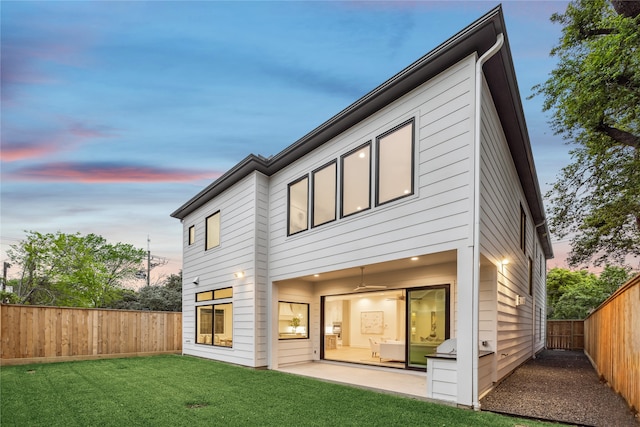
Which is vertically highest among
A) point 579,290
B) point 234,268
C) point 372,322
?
point 234,268

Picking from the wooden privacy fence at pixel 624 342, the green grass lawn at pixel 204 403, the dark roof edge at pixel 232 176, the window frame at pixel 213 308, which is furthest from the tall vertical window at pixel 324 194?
the wooden privacy fence at pixel 624 342

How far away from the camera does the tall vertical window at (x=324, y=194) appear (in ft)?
26.4

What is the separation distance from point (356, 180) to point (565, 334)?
1597 centimetres

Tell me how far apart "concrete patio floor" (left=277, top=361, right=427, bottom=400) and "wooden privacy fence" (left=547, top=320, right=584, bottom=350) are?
1315 centimetres

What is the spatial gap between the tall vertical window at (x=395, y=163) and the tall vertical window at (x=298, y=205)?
2388 millimetres

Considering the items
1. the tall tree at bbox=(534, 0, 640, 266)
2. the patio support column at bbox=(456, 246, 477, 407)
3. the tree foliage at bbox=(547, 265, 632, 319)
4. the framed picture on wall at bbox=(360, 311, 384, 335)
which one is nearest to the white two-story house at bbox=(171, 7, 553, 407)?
the patio support column at bbox=(456, 246, 477, 407)

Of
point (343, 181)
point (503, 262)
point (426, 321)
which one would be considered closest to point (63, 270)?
point (343, 181)

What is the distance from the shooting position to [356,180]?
24.4 feet

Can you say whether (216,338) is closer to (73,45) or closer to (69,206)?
(73,45)

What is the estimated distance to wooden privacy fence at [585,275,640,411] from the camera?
4.52 meters

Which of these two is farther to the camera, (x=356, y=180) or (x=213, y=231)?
(x=213, y=231)

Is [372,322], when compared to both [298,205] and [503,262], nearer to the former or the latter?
[298,205]

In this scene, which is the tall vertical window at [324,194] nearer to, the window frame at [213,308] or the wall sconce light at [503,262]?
the wall sconce light at [503,262]

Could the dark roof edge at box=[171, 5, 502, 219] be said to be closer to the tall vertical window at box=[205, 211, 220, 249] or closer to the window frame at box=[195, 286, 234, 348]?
the tall vertical window at box=[205, 211, 220, 249]
